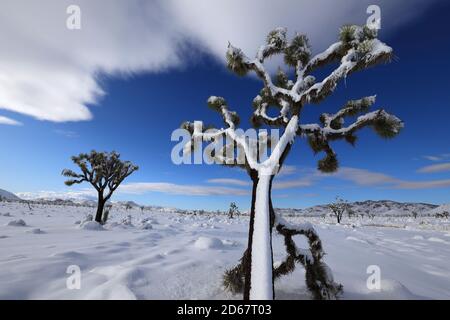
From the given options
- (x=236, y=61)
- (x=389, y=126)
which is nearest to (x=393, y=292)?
(x=389, y=126)

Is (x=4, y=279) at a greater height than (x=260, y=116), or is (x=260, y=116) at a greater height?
(x=260, y=116)

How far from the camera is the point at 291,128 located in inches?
180

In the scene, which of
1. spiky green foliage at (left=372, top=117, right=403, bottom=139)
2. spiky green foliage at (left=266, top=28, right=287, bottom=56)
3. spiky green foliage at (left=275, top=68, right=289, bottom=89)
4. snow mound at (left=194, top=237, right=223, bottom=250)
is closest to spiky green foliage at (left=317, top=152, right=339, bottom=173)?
spiky green foliage at (left=372, top=117, right=403, bottom=139)

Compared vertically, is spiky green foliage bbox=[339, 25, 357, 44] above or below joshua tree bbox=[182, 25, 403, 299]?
above

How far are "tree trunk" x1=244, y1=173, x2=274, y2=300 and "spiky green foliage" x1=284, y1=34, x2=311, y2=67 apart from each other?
2.84m

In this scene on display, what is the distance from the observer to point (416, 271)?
8336 millimetres

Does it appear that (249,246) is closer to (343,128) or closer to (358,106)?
(343,128)

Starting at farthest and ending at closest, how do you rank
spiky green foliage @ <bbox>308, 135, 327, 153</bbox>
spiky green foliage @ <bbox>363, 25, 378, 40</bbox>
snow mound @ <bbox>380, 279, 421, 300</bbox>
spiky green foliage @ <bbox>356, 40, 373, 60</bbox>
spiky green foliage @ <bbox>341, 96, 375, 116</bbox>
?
spiky green foliage @ <bbox>308, 135, 327, 153</bbox>, spiky green foliage @ <bbox>341, 96, 375, 116</bbox>, snow mound @ <bbox>380, 279, 421, 300</bbox>, spiky green foliage @ <bbox>363, 25, 378, 40</bbox>, spiky green foliage @ <bbox>356, 40, 373, 60</bbox>

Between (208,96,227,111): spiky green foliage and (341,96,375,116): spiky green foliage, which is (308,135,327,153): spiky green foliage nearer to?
(341,96,375,116): spiky green foliage

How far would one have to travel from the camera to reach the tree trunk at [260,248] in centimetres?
306

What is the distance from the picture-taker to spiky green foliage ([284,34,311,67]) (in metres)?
5.41

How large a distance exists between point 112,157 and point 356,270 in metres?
18.6
